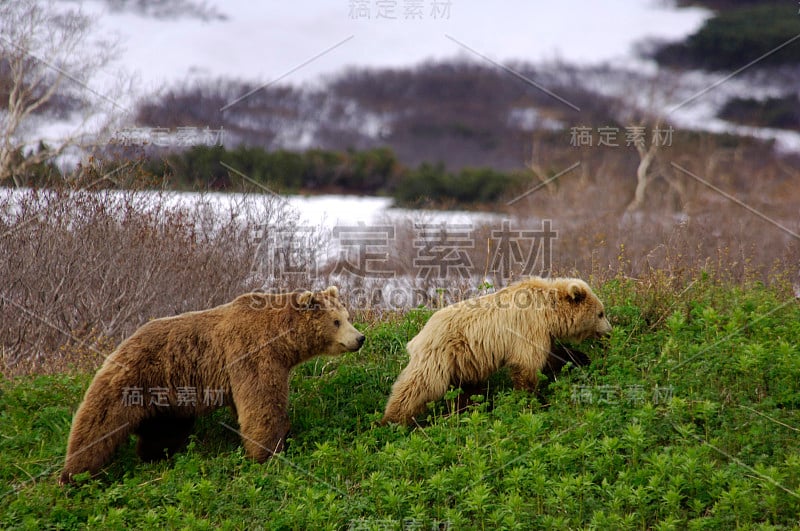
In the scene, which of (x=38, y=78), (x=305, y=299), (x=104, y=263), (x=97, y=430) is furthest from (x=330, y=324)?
(x=38, y=78)

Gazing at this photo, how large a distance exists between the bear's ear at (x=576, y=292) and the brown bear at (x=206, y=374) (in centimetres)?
197

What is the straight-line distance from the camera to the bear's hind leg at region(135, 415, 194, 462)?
6836 mm

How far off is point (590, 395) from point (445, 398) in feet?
4.03

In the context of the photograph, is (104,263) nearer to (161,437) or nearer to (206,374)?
(161,437)

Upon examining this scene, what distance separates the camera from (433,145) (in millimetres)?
31344

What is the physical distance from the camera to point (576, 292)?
24.0ft

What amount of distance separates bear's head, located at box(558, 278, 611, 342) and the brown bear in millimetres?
1900

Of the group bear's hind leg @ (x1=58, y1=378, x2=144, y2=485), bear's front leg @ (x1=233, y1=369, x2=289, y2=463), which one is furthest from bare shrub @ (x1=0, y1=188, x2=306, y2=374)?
bear's front leg @ (x1=233, y1=369, x2=289, y2=463)

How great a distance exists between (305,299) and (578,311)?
250 centimetres

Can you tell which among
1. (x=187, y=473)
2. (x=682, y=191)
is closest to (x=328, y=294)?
(x=187, y=473)

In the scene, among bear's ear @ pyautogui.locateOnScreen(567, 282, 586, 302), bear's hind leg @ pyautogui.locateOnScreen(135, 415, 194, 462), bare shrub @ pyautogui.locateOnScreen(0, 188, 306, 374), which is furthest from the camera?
bare shrub @ pyautogui.locateOnScreen(0, 188, 306, 374)

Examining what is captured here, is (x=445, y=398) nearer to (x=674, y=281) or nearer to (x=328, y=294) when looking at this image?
(x=328, y=294)

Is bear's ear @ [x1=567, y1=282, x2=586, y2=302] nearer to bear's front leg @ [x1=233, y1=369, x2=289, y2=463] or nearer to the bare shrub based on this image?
bear's front leg @ [x1=233, y1=369, x2=289, y2=463]

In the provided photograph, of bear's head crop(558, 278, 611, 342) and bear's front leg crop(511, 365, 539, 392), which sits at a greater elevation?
bear's head crop(558, 278, 611, 342)
